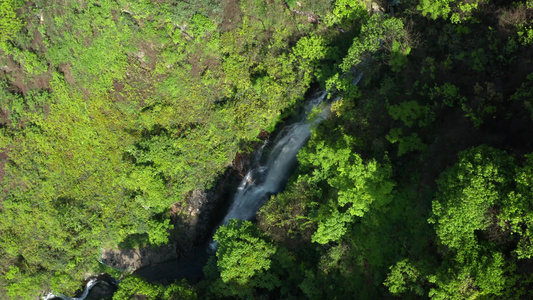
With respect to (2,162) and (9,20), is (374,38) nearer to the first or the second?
(9,20)

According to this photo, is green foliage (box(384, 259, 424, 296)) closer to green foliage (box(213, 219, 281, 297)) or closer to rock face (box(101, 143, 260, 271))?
green foliage (box(213, 219, 281, 297))

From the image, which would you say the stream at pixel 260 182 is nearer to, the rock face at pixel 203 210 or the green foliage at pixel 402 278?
the rock face at pixel 203 210

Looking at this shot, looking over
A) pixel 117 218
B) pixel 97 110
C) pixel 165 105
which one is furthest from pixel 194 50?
pixel 117 218

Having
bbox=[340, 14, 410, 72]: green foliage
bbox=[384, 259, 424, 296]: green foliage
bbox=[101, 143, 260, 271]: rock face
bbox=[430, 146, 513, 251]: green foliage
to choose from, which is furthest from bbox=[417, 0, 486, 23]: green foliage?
bbox=[101, 143, 260, 271]: rock face

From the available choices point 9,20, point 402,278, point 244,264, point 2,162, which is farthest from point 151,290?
point 9,20

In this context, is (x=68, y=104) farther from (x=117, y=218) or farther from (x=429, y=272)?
(x=429, y=272)

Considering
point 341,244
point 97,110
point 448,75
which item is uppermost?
point 97,110

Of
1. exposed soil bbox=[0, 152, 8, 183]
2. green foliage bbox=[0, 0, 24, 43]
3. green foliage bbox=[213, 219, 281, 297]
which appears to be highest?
green foliage bbox=[0, 0, 24, 43]

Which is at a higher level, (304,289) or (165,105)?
(165,105)
